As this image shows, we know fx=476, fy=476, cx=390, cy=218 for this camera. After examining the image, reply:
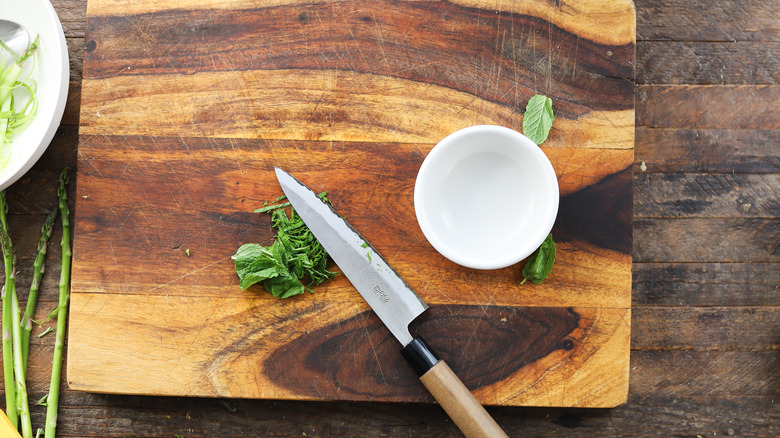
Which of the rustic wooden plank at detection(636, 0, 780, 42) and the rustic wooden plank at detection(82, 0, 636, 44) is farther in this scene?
the rustic wooden plank at detection(636, 0, 780, 42)

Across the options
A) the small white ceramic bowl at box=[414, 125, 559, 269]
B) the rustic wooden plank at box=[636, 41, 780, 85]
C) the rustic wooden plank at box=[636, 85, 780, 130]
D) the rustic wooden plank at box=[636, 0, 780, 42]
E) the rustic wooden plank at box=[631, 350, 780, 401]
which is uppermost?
Answer: the rustic wooden plank at box=[636, 0, 780, 42]

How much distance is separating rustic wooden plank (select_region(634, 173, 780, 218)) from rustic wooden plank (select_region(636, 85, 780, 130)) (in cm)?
18

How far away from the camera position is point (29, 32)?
58.7 inches

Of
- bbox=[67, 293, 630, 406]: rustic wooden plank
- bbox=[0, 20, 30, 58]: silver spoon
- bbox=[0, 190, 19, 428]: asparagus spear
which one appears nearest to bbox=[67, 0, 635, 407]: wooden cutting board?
bbox=[67, 293, 630, 406]: rustic wooden plank

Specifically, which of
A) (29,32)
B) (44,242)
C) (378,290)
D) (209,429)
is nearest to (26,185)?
(44,242)

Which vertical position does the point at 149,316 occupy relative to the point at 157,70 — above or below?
below

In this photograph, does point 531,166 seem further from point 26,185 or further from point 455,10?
point 26,185

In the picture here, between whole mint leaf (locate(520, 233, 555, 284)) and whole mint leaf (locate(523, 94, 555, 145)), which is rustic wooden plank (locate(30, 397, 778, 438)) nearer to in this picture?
whole mint leaf (locate(520, 233, 555, 284))

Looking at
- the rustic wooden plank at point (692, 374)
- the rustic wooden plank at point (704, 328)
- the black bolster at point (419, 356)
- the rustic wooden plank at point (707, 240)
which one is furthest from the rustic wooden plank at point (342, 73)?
the rustic wooden plank at point (692, 374)

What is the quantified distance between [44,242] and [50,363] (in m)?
0.42

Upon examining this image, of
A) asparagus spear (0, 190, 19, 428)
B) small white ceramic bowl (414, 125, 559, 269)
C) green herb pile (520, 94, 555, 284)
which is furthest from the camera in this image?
asparagus spear (0, 190, 19, 428)

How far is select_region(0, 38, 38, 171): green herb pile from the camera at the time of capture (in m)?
1.46

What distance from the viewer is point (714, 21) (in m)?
1.68

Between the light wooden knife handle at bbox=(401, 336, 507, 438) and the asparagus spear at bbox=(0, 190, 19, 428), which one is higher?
the light wooden knife handle at bbox=(401, 336, 507, 438)
